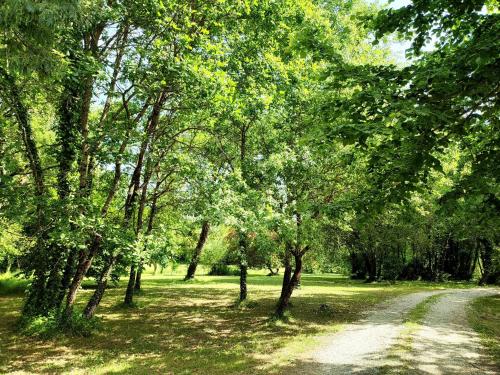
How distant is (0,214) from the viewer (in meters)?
10.4

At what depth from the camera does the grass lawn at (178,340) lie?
10734 millimetres

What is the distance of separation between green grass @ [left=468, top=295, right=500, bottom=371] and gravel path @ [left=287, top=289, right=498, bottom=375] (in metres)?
0.38

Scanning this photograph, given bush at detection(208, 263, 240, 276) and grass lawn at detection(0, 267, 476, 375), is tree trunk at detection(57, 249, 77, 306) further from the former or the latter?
bush at detection(208, 263, 240, 276)

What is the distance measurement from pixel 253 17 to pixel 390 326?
13.2 metres

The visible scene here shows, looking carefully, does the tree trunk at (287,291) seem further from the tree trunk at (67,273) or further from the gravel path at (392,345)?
the tree trunk at (67,273)

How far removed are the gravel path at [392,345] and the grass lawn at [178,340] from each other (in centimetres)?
91

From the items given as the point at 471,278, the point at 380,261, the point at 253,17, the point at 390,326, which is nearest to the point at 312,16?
the point at 253,17

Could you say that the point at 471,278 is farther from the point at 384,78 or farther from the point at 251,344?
the point at 384,78

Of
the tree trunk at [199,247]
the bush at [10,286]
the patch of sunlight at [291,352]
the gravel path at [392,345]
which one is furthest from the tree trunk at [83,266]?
the bush at [10,286]

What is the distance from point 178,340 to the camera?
14266 millimetres

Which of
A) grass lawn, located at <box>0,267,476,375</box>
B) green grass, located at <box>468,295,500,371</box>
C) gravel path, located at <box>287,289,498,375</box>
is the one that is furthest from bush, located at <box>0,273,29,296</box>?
green grass, located at <box>468,295,500,371</box>

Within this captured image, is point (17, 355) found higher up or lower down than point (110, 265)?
lower down

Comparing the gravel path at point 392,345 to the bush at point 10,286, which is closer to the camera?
the gravel path at point 392,345

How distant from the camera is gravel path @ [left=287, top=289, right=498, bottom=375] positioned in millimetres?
10141
